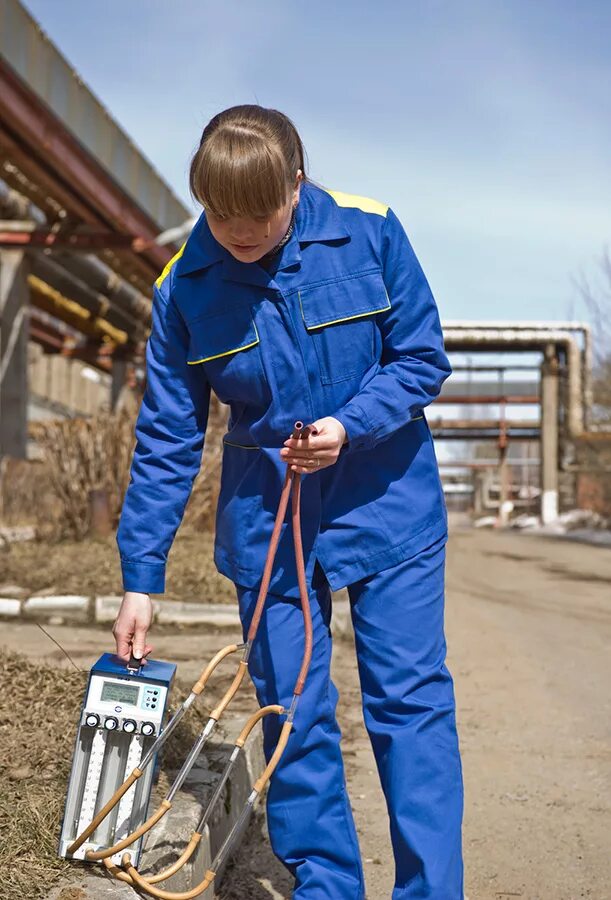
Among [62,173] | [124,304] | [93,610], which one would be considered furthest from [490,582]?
[124,304]

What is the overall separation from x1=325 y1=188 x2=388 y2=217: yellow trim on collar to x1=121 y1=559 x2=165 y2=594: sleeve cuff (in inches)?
34.8

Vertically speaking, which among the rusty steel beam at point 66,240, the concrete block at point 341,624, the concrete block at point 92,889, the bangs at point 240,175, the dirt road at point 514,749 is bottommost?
the dirt road at point 514,749

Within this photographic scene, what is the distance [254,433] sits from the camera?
232 centimetres

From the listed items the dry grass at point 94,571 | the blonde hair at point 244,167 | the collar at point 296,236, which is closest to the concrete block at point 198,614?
the dry grass at point 94,571

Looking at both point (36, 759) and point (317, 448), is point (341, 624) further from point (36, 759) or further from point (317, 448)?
point (317, 448)

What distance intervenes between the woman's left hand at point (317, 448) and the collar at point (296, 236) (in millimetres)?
377

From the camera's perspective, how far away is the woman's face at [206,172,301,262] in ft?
6.95

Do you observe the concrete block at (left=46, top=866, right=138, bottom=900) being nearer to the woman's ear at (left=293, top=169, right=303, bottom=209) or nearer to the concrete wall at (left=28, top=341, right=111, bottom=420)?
the woman's ear at (left=293, top=169, right=303, bottom=209)

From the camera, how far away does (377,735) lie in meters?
2.28

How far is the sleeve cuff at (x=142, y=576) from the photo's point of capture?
2340 millimetres

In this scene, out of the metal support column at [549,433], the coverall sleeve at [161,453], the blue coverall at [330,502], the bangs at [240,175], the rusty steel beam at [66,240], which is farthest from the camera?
the metal support column at [549,433]

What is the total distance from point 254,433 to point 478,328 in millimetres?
21566

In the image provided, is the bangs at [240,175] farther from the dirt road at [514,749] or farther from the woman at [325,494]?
the dirt road at [514,749]

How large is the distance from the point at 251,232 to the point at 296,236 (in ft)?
0.55
